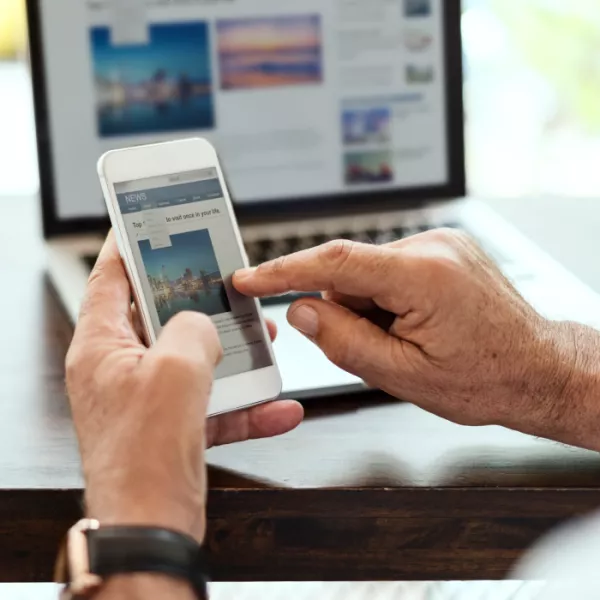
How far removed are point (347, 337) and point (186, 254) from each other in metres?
0.12

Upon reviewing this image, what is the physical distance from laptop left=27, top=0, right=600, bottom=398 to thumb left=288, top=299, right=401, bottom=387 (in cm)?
30

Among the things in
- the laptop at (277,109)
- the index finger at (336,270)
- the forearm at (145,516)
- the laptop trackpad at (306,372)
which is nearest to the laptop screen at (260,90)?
the laptop at (277,109)

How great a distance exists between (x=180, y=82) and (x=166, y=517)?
59 cm

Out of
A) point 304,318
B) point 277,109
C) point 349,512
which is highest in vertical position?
point 277,109

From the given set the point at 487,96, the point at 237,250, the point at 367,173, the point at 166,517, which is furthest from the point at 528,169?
the point at 166,517

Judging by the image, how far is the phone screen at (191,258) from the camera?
1.98 feet

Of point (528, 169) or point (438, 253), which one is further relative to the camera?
point (528, 169)

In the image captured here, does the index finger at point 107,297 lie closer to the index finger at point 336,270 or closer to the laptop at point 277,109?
the index finger at point 336,270

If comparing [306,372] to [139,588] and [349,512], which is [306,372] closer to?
[349,512]

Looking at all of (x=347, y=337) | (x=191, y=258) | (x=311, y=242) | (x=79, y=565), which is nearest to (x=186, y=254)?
(x=191, y=258)

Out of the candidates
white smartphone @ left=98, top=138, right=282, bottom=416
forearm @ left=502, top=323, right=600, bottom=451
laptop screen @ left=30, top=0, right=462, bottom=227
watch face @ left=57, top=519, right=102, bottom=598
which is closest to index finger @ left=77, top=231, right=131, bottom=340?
white smartphone @ left=98, top=138, right=282, bottom=416

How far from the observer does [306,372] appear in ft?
2.23

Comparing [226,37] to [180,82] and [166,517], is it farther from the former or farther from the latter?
[166,517]

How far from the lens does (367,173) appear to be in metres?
1.02
